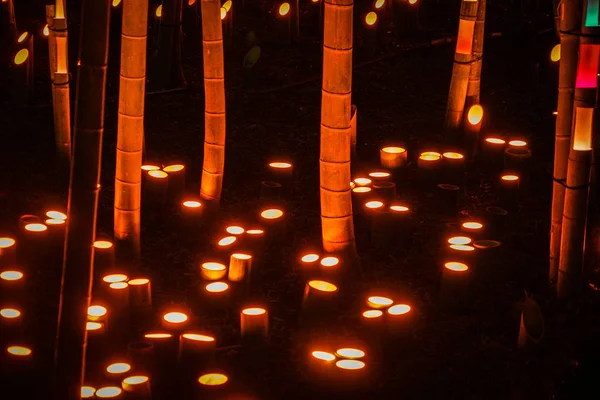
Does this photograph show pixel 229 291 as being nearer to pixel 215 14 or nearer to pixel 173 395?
pixel 173 395

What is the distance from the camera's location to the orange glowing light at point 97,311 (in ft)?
14.7

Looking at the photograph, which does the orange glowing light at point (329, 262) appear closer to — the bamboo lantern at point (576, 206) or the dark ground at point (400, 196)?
the dark ground at point (400, 196)

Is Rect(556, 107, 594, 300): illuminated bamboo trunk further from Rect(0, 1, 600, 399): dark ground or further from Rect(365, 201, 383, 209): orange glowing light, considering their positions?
Rect(365, 201, 383, 209): orange glowing light

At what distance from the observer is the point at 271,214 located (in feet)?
18.6

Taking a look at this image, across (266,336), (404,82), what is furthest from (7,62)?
(266,336)

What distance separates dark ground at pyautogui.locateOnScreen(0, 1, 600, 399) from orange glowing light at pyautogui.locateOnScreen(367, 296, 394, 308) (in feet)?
0.54

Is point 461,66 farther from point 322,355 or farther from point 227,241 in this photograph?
point 322,355

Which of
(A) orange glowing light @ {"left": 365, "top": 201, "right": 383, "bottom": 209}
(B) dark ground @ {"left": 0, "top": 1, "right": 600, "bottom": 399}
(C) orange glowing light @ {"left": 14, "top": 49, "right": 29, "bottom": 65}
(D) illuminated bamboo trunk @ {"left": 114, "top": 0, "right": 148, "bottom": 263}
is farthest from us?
(C) orange glowing light @ {"left": 14, "top": 49, "right": 29, "bottom": 65}

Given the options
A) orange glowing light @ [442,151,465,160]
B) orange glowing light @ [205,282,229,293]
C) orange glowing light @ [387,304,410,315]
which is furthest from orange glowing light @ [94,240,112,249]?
orange glowing light @ [442,151,465,160]

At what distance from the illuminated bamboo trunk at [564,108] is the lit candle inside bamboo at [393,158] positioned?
5.21 feet

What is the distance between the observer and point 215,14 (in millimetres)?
5531

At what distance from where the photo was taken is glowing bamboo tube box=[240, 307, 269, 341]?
177 inches

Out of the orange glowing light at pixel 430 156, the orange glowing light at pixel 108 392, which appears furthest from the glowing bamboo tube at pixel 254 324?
the orange glowing light at pixel 430 156

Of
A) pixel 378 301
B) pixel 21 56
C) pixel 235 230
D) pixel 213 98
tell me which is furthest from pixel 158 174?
pixel 21 56
